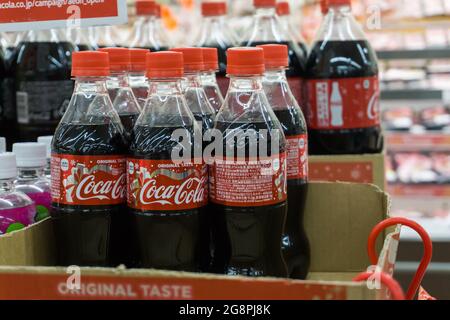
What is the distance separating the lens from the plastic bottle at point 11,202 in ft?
4.21

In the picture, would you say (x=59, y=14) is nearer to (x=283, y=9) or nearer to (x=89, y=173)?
(x=89, y=173)

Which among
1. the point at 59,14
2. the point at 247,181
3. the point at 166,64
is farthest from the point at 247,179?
the point at 59,14

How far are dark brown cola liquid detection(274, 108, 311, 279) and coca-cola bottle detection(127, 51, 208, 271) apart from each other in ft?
0.87

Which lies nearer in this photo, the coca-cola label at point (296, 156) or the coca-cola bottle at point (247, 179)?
the coca-cola bottle at point (247, 179)

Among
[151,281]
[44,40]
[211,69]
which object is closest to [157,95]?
[211,69]

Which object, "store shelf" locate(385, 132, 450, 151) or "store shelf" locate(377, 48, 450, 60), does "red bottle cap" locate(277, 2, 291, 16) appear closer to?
"store shelf" locate(377, 48, 450, 60)

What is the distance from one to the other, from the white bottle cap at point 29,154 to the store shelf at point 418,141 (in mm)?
2771

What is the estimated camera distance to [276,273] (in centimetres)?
132

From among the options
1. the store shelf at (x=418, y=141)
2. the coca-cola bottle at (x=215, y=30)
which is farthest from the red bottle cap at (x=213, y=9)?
the store shelf at (x=418, y=141)

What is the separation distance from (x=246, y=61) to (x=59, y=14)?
47cm

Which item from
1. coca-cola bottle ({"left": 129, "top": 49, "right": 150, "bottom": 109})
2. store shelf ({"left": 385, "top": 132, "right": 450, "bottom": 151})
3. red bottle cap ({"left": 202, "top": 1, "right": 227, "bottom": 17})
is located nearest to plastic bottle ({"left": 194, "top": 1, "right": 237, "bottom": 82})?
red bottle cap ({"left": 202, "top": 1, "right": 227, "bottom": 17})

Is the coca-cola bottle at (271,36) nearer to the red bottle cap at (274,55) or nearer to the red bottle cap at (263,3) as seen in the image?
the red bottle cap at (263,3)

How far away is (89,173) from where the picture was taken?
1.21m

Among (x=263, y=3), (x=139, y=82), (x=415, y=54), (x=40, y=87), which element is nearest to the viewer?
(x=139, y=82)
